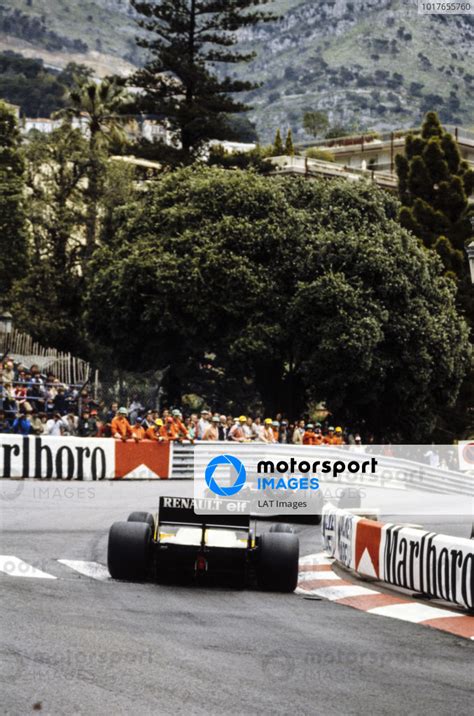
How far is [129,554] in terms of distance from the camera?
489 inches

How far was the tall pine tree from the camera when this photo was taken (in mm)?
57188

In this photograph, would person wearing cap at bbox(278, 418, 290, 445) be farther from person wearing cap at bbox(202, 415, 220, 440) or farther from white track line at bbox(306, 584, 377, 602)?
white track line at bbox(306, 584, 377, 602)

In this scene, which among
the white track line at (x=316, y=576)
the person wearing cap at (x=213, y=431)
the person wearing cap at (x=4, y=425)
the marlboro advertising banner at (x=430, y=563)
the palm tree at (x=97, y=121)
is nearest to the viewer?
the marlboro advertising banner at (x=430, y=563)

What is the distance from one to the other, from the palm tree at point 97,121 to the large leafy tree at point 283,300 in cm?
813

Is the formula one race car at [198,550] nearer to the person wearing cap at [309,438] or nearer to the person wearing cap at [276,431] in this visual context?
the person wearing cap at [309,438]

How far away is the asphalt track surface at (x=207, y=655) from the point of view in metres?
6.91

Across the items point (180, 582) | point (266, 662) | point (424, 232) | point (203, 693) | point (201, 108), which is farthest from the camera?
point (201, 108)

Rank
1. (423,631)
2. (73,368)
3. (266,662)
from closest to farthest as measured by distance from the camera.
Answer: (266,662), (423,631), (73,368)

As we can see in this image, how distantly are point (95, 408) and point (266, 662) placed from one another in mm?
24096

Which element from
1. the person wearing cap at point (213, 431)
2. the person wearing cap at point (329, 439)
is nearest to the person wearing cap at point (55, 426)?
the person wearing cap at point (213, 431)

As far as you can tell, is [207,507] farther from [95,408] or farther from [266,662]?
[95,408]

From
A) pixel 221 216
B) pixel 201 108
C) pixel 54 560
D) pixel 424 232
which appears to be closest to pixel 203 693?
pixel 54 560

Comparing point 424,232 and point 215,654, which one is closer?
point 215,654

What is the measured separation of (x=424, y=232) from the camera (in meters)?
53.1
